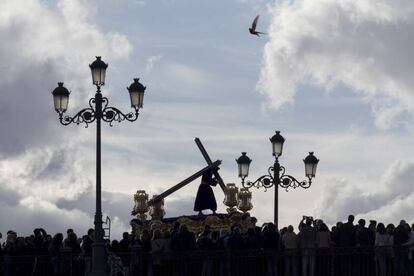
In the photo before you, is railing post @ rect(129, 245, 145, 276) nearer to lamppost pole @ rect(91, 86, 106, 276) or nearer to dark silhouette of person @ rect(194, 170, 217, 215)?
lamppost pole @ rect(91, 86, 106, 276)

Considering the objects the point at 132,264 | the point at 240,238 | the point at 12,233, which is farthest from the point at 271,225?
the point at 12,233

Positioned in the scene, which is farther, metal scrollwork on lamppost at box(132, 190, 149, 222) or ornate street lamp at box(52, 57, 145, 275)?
metal scrollwork on lamppost at box(132, 190, 149, 222)

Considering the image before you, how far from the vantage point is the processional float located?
5678 cm

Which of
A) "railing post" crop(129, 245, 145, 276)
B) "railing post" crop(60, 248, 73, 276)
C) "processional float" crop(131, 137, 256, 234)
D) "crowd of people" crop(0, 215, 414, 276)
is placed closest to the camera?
"crowd of people" crop(0, 215, 414, 276)

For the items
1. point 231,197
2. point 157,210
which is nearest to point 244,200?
point 231,197

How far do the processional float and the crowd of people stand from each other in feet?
21.8

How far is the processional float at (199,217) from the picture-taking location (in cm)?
5678

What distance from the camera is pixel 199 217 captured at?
58156mm

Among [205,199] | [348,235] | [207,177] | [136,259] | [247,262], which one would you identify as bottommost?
[247,262]

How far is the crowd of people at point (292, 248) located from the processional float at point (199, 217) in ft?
21.8

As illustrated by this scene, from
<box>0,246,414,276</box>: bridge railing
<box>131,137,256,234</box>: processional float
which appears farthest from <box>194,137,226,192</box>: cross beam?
<box>0,246,414,276</box>: bridge railing

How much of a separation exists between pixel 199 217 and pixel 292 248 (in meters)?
14.7

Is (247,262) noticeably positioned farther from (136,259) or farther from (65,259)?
(65,259)

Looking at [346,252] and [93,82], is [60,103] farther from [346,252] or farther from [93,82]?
[346,252]
